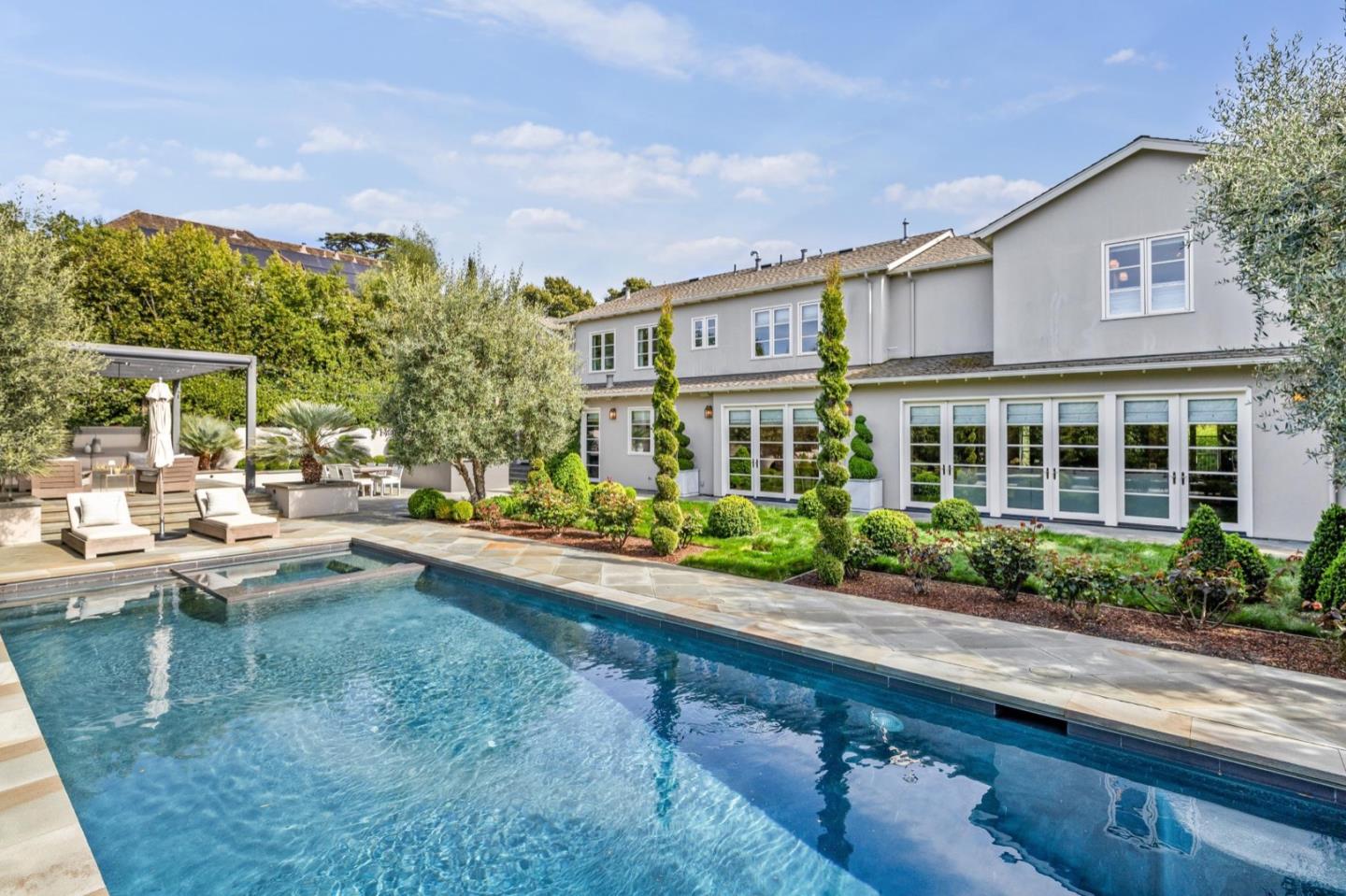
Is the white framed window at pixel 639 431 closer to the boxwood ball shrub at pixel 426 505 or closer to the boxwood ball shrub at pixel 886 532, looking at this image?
the boxwood ball shrub at pixel 426 505

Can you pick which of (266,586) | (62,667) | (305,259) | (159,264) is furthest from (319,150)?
(305,259)

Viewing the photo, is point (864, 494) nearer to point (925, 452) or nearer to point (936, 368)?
point (925, 452)

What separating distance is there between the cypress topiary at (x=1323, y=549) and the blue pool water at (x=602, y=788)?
4.04m

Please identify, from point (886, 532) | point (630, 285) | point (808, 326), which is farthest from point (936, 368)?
point (630, 285)

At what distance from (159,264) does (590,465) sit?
15.3 meters

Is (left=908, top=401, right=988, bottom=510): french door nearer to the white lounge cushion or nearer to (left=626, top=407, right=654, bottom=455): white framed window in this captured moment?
(left=626, top=407, right=654, bottom=455): white framed window

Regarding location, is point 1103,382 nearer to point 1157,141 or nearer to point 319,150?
point 1157,141

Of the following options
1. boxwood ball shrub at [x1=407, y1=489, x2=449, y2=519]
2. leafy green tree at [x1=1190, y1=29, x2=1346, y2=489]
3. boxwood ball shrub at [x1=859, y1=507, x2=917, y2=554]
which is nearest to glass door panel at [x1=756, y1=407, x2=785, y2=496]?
boxwood ball shrub at [x1=859, y1=507, x2=917, y2=554]

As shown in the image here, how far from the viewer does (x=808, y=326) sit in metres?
17.1

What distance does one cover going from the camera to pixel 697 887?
3.62 m

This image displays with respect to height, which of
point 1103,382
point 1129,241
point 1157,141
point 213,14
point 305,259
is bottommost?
point 1103,382

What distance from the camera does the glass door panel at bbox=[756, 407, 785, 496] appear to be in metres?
16.5

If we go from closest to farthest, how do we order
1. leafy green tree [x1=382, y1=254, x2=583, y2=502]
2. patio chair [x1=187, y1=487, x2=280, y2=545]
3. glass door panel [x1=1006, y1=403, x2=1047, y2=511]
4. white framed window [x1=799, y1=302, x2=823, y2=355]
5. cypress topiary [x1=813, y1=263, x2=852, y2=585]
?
cypress topiary [x1=813, y1=263, x2=852, y2=585]
patio chair [x1=187, y1=487, x2=280, y2=545]
glass door panel [x1=1006, y1=403, x2=1047, y2=511]
leafy green tree [x1=382, y1=254, x2=583, y2=502]
white framed window [x1=799, y1=302, x2=823, y2=355]

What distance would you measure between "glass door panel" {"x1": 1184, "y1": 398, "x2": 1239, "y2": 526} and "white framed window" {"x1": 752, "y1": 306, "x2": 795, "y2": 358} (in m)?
8.92
